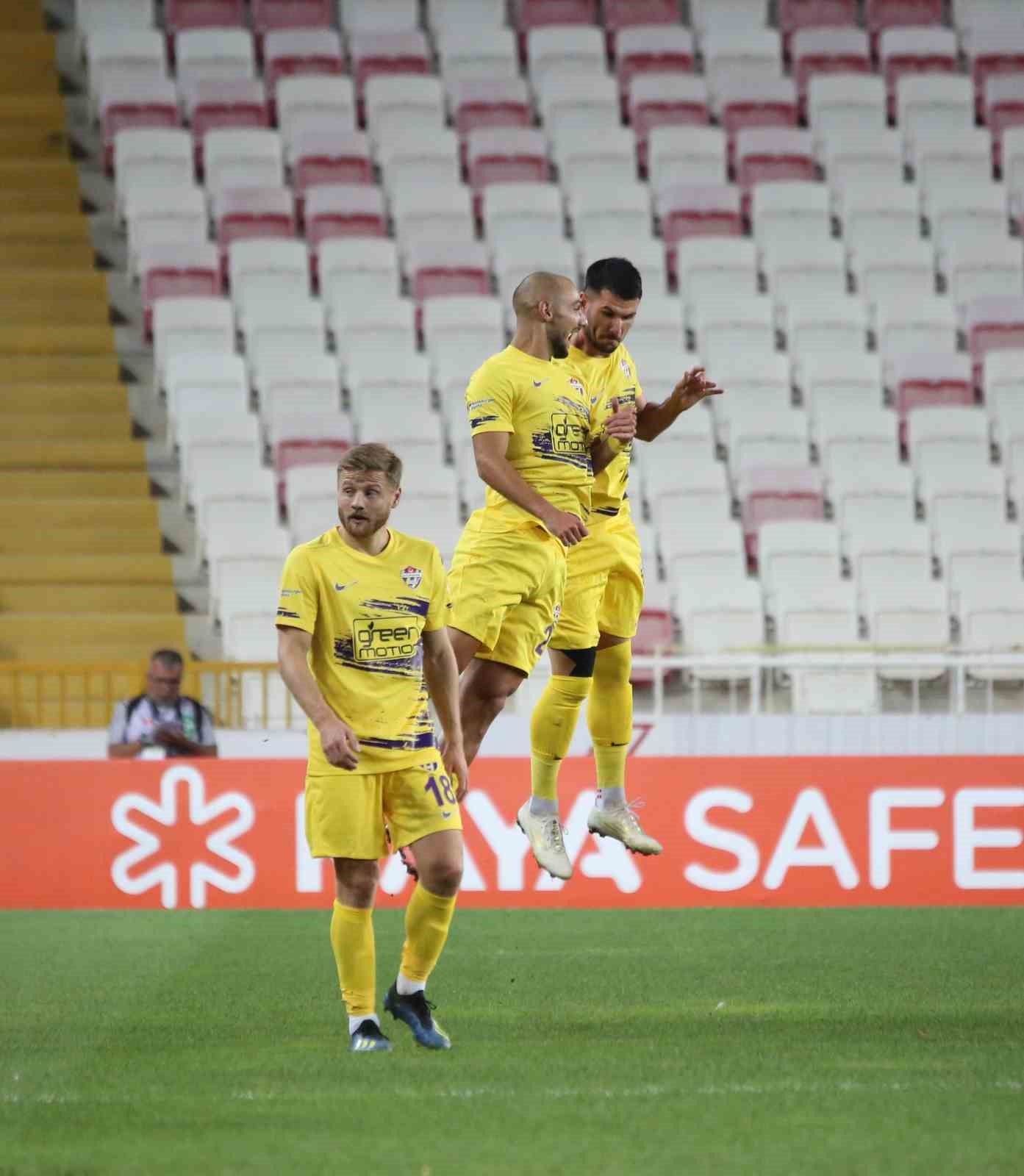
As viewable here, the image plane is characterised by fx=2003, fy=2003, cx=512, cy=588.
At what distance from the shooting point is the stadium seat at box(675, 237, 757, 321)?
650 inches

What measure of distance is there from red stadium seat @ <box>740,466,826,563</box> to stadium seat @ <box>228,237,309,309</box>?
13.0 ft

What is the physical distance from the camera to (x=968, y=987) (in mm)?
7535

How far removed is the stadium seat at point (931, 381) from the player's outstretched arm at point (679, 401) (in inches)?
368

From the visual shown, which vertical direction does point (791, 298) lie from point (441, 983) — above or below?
above

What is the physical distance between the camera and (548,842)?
6996mm

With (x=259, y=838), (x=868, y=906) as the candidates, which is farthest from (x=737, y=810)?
(x=259, y=838)

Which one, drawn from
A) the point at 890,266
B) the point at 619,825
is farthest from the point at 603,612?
the point at 890,266

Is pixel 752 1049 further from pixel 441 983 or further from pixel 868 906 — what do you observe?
pixel 868 906

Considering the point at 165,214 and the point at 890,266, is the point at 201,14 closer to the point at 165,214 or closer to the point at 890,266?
the point at 165,214

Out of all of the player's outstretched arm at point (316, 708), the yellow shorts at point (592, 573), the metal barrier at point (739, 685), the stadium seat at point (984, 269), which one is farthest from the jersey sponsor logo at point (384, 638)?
the stadium seat at point (984, 269)

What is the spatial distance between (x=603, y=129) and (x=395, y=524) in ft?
16.9

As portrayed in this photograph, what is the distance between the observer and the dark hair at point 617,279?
6.58m

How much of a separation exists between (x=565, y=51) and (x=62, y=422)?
18.9 ft

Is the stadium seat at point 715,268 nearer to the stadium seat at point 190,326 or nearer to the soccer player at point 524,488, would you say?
the stadium seat at point 190,326
